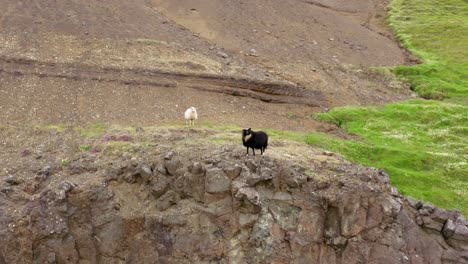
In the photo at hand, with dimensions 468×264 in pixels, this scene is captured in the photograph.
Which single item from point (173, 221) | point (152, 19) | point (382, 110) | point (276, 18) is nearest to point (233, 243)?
point (173, 221)

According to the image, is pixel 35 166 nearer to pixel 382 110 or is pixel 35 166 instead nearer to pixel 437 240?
pixel 437 240

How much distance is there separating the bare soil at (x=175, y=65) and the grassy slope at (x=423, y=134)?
3337 millimetres

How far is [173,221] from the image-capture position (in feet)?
75.7

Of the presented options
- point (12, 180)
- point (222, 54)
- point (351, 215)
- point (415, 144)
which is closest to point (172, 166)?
point (12, 180)

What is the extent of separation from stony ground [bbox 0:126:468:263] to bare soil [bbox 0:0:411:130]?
989cm

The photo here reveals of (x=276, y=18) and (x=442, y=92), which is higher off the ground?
(x=276, y=18)

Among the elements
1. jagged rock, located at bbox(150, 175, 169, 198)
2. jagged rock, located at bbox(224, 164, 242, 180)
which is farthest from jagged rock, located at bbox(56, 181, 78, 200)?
jagged rock, located at bbox(224, 164, 242, 180)

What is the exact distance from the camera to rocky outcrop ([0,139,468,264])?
22.5 meters

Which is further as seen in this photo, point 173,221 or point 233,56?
point 233,56

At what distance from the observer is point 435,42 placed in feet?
259

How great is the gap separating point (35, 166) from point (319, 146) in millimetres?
19389

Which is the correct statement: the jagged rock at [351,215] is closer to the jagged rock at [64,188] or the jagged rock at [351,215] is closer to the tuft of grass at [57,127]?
the jagged rock at [64,188]

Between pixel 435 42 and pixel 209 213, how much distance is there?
227 ft

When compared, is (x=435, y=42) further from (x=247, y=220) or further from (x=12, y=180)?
(x=12, y=180)
